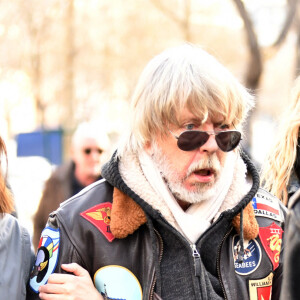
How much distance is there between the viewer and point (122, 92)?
27.1 metres

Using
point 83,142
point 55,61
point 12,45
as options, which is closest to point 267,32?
point 83,142

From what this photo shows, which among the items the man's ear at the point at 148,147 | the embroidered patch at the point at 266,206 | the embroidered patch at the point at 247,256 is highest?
the man's ear at the point at 148,147

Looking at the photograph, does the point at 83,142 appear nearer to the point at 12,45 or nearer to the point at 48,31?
the point at 12,45

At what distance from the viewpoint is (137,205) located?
7.95 feet

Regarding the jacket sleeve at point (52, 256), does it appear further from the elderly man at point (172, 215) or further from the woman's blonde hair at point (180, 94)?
the woman's blonde hair at point (180, 94)

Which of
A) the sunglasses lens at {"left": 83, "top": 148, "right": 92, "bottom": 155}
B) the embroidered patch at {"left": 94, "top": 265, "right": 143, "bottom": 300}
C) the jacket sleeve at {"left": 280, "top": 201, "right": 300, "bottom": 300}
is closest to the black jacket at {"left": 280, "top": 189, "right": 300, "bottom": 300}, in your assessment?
the jacket sleeve at {"left": 280, "top": 201, "right": 300, "bottom": 300}

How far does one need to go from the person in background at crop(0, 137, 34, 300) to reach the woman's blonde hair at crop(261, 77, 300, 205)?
4.81ft

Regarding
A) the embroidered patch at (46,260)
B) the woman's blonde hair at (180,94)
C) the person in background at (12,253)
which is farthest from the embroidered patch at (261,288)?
the person in background at (12,253)

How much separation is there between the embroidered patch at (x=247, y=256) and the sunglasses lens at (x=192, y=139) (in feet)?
1.43

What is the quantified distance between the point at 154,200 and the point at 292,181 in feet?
3.75

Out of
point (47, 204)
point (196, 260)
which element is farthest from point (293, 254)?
point (47, 204)

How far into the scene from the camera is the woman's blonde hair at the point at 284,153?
10.6 ft

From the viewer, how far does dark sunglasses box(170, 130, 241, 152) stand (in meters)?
2.40

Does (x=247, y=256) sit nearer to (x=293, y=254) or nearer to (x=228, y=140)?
(x=228, y=140)
